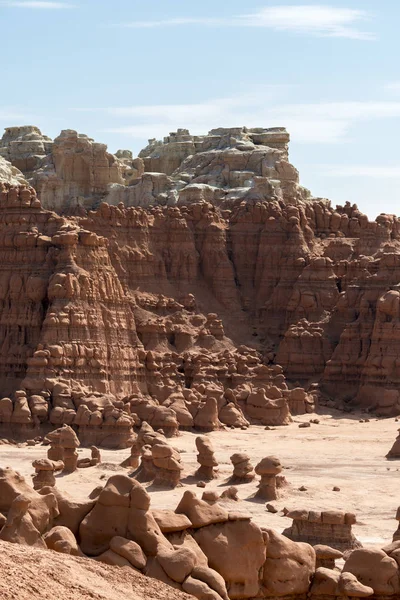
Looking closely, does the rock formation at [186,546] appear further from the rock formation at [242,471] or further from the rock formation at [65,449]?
the rock formation at [65,449]

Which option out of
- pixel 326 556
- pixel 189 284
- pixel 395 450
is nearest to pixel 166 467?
pixel 395 450

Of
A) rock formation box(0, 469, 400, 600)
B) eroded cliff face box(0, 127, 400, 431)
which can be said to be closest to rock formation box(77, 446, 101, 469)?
eroded cliff face box(0, 127, 400, 431)

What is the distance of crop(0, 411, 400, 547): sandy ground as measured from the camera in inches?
1506

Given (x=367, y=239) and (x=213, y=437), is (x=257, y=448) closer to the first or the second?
(x=213, y=437)

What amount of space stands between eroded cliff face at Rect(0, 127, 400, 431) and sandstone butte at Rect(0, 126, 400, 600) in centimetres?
8

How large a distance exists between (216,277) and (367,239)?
22.2 feet

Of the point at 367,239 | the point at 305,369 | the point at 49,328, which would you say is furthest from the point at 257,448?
the point at 367,239

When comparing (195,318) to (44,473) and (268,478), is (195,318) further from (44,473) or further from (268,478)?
(44,473)

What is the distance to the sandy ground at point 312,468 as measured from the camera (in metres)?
38.2

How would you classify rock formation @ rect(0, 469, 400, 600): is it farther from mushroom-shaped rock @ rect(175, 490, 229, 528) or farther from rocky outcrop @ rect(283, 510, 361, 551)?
rocky outcrop @ rect(283, 510, 361, 551)

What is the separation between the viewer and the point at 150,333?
209 feet

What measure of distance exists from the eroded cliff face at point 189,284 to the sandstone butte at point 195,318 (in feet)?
0.25

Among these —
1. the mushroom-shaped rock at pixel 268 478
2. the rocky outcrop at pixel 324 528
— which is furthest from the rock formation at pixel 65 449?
the rocky outcrop at pixel 324 528

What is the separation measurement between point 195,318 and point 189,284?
11.9ft
